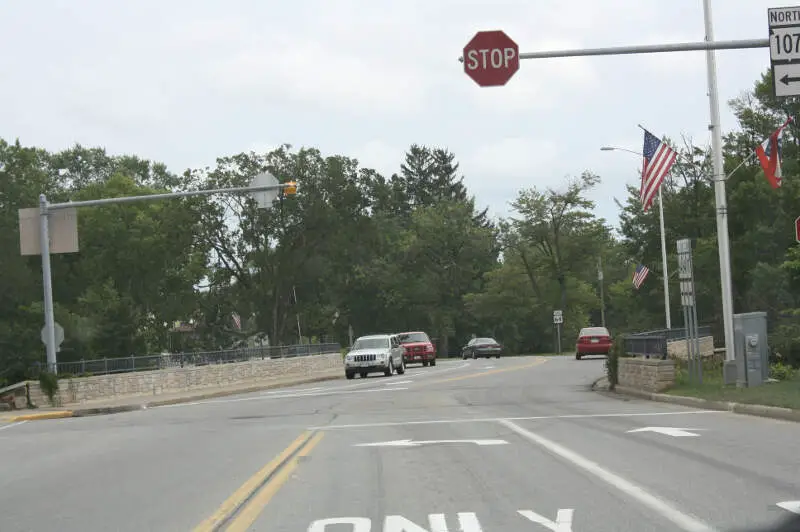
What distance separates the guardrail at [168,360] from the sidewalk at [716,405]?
16.1 m

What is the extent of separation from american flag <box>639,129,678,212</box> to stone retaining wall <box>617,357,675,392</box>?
7646 mm

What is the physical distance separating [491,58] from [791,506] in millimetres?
8520

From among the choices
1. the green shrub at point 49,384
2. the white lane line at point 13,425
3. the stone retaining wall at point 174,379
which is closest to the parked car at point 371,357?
the stone retaining wall at point 174,379

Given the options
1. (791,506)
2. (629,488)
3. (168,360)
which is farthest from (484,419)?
(168,360)

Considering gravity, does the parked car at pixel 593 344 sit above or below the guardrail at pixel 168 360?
below

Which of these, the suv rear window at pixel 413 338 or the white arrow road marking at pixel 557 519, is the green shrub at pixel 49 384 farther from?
the suv rear window at pixel 413 338

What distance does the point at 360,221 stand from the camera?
67.0 meters

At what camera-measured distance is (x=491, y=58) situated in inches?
577

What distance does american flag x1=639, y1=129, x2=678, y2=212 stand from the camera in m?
30.7

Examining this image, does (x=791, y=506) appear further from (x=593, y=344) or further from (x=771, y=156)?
(x=593, y=344)

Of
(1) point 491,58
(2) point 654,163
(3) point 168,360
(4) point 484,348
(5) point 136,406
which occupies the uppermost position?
(2) point 654,163

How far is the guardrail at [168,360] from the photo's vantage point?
102 feet

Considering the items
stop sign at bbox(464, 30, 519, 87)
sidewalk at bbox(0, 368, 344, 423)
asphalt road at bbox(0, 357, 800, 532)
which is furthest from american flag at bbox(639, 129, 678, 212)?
stop sign at bbox(464, 30, 519, 87)

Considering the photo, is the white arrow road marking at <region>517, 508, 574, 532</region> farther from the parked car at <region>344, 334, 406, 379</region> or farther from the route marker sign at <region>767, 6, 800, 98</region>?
the parked car at <region>344, 334, 406, 379</region>
